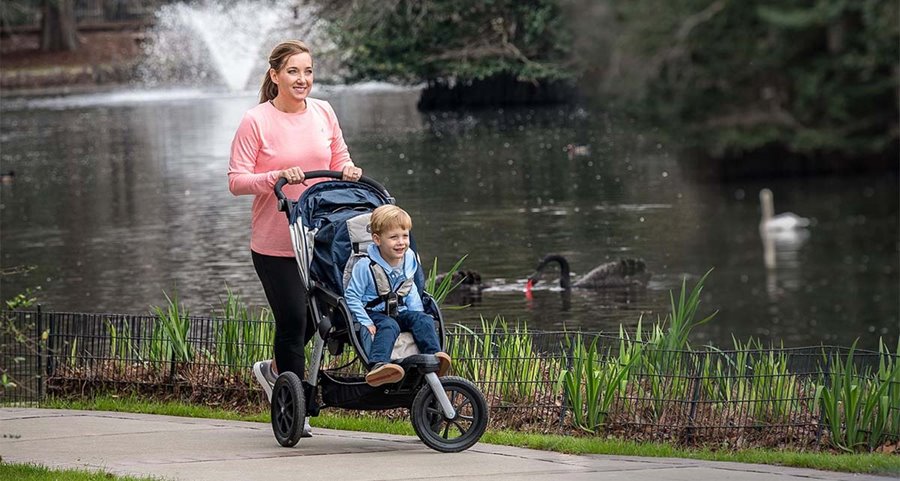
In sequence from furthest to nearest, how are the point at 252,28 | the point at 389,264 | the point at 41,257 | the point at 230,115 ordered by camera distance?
the point at 252,28, the point at 230,115, the point at 41,257, the point at 389,264

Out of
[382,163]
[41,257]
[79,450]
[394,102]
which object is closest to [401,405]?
[79,450]

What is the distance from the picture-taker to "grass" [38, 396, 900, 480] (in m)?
6.18

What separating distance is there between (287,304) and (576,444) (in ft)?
4.35

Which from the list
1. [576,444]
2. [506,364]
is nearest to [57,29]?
[506,364]

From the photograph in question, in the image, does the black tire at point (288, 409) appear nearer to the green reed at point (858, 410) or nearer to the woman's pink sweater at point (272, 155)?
the woman's pink sweater at point (272, 155)

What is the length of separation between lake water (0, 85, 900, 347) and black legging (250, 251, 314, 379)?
213 inches

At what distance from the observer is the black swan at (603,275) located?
14664 millimetres

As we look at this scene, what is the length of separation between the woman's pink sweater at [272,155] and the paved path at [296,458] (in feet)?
2.77

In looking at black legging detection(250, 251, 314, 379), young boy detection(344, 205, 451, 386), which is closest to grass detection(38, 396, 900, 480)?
black legging detection(250, 251, 314, 379)

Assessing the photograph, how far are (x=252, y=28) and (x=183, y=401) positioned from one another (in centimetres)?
4713

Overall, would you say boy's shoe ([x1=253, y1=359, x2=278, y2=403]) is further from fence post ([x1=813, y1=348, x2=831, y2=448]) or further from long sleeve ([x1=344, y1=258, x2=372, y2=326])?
fence post ([x1=813, y1=348, x2=831, y2=448])

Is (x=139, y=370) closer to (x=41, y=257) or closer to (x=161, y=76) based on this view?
(x=41, y=257)

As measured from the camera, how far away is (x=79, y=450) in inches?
252

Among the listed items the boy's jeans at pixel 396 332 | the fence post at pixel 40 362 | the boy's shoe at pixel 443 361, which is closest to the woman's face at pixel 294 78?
the boy's jeans at pixel 396 332
